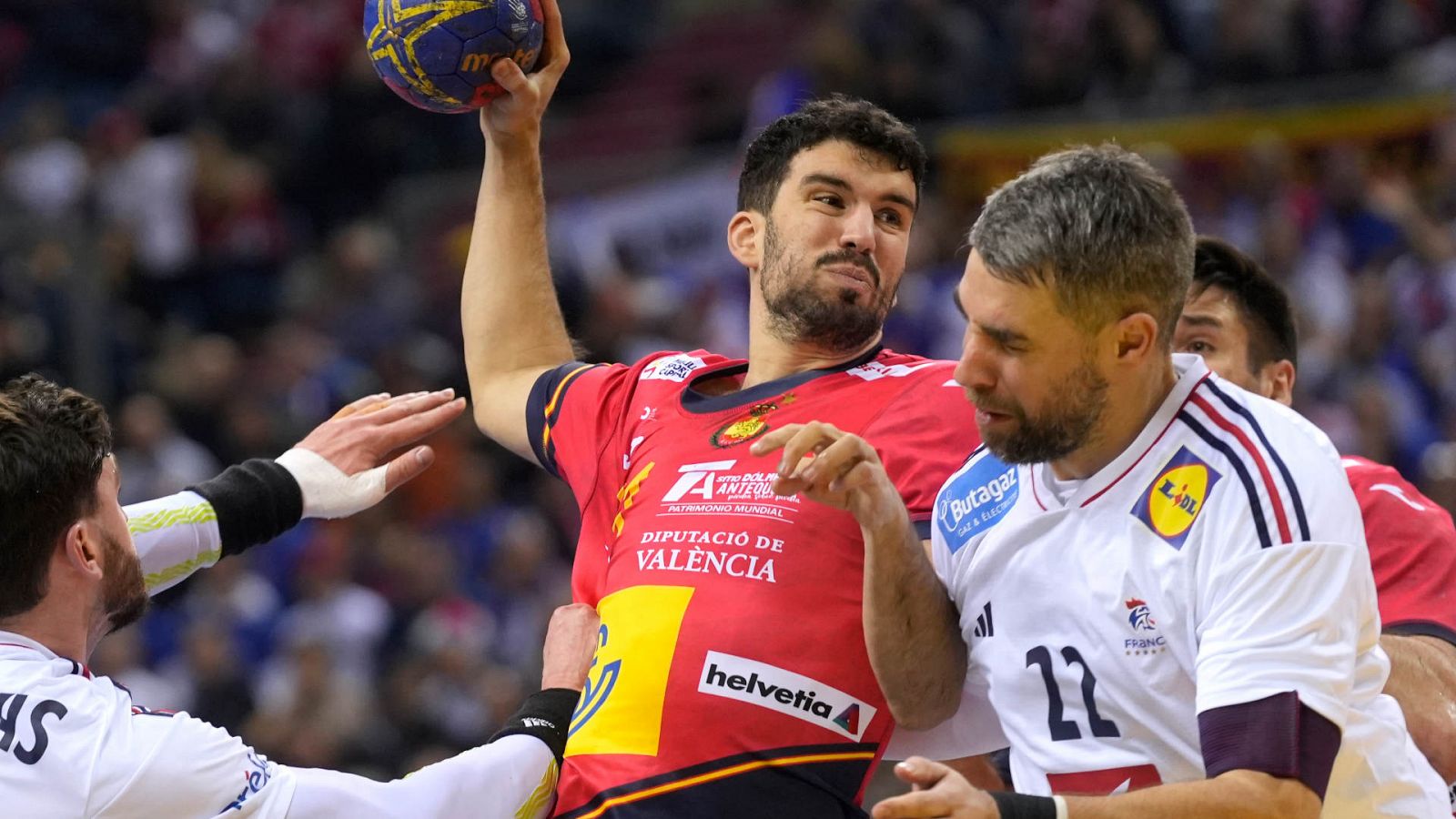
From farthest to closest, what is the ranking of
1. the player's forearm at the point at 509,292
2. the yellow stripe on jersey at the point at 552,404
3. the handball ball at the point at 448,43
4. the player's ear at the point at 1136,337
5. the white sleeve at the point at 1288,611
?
the player's forearm at the point at 509,292
the yellow stripe on jersey at the point at 552,404
the handball ball at the point at 448,43
the player's ear at the point at 1136,337
the white sleeve at the point at 1288,611

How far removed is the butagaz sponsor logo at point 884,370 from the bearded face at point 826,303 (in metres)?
0.06

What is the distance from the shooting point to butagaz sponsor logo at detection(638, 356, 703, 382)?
14.7 feet

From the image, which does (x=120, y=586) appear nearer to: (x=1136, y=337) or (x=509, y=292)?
(x=509, y=292)

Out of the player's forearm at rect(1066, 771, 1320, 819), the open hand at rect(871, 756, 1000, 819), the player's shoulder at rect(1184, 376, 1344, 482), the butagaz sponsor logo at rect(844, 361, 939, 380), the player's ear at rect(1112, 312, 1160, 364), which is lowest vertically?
the player's forearm at rect(1066, 771, 1320, 819)

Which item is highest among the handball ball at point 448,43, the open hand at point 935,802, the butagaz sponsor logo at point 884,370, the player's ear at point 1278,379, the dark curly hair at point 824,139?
the handball ball at point 448,43

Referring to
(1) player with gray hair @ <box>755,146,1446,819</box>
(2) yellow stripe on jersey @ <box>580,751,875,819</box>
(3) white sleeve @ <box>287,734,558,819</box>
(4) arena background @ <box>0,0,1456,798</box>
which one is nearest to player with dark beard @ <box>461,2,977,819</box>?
(2) yellow stripe on jersey @ <box>580,751,875,819</box>

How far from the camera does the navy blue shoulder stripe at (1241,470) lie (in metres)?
2.94

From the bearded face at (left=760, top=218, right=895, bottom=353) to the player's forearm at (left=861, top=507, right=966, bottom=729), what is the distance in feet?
2.68

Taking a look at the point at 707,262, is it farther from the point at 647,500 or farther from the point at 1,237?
the point at 647,500

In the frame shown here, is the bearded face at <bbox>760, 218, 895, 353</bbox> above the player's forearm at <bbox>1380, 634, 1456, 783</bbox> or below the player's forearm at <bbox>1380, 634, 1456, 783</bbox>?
above

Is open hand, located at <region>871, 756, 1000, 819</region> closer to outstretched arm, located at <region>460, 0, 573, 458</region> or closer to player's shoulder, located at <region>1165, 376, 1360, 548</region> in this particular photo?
player's shoulder, located at <region>1165, 376, 1360, 548</region>

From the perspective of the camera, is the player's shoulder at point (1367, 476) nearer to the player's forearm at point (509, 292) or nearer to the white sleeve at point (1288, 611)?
the white sleeve at point (1288, 611)

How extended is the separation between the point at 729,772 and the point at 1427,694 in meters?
1.45

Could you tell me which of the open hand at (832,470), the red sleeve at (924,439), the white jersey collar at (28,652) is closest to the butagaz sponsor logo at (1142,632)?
the open hand at (832,470)
